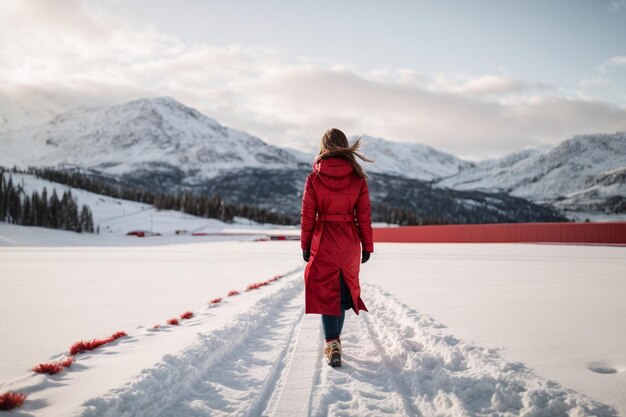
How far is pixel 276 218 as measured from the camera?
167 m

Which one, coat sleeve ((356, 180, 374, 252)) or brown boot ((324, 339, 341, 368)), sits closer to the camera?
brown boot ((324, 339, 341, 368))

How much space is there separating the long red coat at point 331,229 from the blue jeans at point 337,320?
89mm

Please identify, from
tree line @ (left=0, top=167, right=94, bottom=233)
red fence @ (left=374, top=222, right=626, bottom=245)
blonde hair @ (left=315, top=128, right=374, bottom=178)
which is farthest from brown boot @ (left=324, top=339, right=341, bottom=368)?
tree line @ (left=0, top=167, right=94, bottom=233)

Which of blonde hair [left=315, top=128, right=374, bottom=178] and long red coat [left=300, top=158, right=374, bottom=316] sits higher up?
blonde hair [left=315, top=128, right=374, bottom=178]

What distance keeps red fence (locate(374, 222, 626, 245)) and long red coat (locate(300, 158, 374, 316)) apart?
33.3 m

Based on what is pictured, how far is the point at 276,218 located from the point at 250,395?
537 feet

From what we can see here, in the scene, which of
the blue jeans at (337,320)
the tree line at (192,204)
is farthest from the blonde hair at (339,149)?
the tree line at (192,204)

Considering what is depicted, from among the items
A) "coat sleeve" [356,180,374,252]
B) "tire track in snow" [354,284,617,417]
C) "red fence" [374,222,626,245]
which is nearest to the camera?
"tire track in snow" [354,284,617,417]

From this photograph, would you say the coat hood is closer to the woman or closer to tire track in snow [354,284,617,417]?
the woman

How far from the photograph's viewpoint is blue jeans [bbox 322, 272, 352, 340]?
515cm

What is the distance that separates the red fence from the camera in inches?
1208

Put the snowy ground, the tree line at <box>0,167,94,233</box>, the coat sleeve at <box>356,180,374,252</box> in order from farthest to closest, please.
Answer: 1. the tree line at <box>0,167,94,233</box>
2. the coat sleeve at <box>356,180,374,252</box>
3. the snowy ground

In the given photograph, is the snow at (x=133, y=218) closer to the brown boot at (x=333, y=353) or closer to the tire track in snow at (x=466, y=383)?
the tire track in snow at (x=466, y=383)

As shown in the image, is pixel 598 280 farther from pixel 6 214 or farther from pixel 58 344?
pixel 6 214
